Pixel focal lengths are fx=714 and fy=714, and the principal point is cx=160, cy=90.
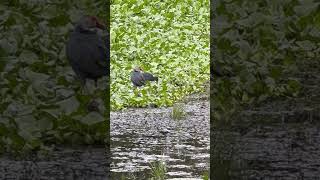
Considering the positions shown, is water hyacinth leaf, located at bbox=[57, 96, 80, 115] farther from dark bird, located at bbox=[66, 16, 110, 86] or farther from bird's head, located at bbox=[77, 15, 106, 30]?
bird's head, located at bbox=[77, 15, 106, 30]

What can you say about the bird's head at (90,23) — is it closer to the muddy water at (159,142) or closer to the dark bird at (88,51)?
the dark bird at (88,51)

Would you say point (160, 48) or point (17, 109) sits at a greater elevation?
point (160, 48)

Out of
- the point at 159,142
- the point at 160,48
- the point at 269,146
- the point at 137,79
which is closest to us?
the point at 269,146

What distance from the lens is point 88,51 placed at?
3.36 metres

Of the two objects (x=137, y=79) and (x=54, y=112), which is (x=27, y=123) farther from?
(x=137, y=79)

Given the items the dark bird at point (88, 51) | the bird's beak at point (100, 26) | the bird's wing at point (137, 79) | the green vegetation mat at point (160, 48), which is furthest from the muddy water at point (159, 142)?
the bird's beak at point (100, 26)

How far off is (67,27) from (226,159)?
118cm

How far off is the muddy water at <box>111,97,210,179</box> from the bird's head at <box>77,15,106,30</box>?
2073 millimetres

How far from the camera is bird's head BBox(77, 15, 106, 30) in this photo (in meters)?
3.26

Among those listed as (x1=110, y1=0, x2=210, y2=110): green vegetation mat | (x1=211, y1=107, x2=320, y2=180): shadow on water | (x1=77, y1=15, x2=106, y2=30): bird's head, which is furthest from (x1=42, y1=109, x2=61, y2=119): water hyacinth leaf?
(x1=110, y1=0, x2=210, y2=110): green vegetation mat

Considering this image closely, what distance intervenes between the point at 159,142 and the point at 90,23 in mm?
3423

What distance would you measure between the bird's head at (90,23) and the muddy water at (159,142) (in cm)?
207

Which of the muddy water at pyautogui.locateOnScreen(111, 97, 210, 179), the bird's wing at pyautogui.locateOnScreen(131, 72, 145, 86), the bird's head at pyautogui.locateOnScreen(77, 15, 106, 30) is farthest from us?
the bird's wing at pyautogui.locateOnScreen(131, 72, 145, 86)

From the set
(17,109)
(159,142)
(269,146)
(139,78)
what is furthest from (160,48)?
(17,109)
